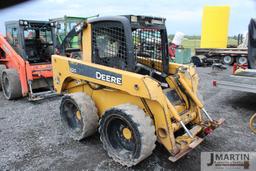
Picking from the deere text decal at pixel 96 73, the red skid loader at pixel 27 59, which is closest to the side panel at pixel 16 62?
the red skid loader at pixel 27 59

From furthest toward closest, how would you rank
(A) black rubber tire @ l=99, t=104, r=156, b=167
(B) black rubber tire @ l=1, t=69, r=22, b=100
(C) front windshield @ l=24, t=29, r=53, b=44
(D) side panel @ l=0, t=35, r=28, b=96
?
(C) front windshield @ l=24, t=29, r=53, b=44, (B) black rubber tire @ l=1, t=69, r=22, b=100, (D) side panel @ l=0, t=35, r=28, b=96, (A) black rubber tire @ l=99, t=104, r=156, b=167

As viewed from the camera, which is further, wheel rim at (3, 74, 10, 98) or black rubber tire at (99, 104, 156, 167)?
wheel rim at (3, 74, 10, 98)

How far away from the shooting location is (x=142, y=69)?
12.9 feet

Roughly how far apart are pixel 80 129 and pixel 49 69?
3.02 m

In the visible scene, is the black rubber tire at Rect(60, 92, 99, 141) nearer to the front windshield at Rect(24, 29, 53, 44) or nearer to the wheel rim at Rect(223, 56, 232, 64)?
the front windshield at Rect(24, 29, 53, 44)

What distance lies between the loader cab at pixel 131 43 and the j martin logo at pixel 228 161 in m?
1.52

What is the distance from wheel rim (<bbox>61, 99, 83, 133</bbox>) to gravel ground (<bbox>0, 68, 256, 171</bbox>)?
0.23 meters

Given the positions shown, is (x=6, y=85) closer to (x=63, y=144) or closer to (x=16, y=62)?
(x=16, y=62)

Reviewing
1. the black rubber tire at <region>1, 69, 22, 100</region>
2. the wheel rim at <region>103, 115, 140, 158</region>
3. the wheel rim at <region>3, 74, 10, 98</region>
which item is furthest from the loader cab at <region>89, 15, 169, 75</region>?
the wheel rim at <region>3, 74, 10, 98</region>

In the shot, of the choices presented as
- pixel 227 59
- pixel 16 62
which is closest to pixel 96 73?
pixel 16 62

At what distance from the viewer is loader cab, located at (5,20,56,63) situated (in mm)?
6422

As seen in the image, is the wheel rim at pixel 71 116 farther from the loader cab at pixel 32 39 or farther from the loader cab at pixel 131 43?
the loader cab at pixel 32 39

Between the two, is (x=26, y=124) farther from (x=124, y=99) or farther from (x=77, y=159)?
(x=124, y=99)

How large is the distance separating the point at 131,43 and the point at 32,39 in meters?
4.76
